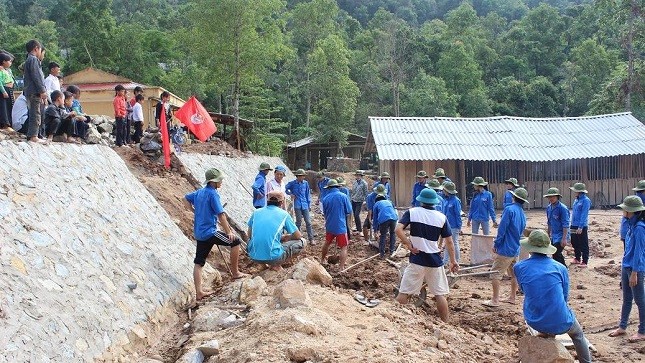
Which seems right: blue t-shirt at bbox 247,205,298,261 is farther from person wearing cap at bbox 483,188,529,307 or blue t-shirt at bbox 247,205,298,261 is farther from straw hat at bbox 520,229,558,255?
straw hat at bbox 520,229,558,255

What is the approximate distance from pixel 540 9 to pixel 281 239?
51.9m

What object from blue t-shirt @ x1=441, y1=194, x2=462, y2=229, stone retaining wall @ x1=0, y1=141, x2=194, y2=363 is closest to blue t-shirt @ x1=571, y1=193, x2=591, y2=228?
blue t-shirt @ x1=441, y1=194, x2=462, y2=229

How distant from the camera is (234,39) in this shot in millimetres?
26094

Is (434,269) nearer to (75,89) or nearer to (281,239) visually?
(281,239)

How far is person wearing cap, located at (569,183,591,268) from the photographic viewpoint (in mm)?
10484

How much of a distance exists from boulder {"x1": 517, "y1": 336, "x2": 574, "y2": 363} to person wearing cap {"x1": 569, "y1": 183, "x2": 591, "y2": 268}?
19.9 feet

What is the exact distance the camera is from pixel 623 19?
94.0 ft

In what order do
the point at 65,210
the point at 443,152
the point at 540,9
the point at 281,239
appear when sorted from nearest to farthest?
the point at 65,210, the point at 281,239, the point at 443,152, the point at 540,9

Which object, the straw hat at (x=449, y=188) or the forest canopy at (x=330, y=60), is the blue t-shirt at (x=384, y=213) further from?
the forest canopy at (x=330, y=60)

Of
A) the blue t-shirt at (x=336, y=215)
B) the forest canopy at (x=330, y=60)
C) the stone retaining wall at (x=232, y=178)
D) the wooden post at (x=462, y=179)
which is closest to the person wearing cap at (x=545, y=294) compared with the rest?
the blue t-shirt at (x=336, y=215)

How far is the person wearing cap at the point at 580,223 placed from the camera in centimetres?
1048

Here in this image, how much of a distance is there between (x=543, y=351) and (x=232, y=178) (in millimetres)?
11666

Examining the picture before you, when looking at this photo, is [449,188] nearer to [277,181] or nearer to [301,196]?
[277,181]

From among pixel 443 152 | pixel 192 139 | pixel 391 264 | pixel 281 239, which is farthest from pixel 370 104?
pixel 281 239
